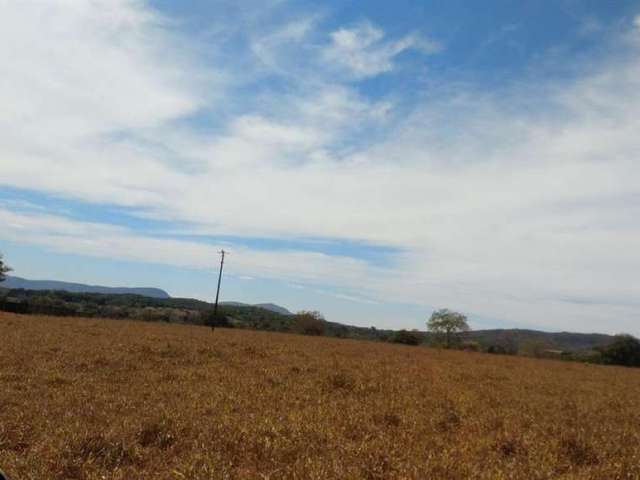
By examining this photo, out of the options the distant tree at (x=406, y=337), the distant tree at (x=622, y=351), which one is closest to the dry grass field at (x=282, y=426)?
the distant tree at (x=622, y=351)

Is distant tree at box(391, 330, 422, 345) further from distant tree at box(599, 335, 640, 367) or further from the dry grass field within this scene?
the dry grass field

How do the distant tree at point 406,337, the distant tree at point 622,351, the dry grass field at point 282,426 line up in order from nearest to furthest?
the dry grass field at point 282,426 < the distant tree at point 622,351 < the distant tree at point 406,337

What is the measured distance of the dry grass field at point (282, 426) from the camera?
7.59m

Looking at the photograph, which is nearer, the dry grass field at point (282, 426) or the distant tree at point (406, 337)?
the dry grass field at point (282, 426)

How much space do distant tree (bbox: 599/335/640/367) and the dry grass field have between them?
61.0 metres

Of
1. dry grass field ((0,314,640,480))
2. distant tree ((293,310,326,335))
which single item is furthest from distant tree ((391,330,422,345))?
dry grass field ((0,314,640,480))

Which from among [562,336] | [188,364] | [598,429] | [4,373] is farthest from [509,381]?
[562,336]

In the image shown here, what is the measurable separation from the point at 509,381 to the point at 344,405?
44.8ft

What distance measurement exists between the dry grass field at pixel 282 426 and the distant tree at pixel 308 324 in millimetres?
77824

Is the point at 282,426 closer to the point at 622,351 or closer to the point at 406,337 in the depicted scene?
the point at 622,351

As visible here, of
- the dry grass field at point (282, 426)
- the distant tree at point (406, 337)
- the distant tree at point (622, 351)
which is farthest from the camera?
the distant tree at point (406, 337)

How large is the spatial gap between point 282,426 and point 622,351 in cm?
7778

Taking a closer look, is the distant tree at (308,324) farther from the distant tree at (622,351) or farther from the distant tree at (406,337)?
the distant tree at (622,351)

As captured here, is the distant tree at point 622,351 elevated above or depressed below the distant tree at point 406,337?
above
